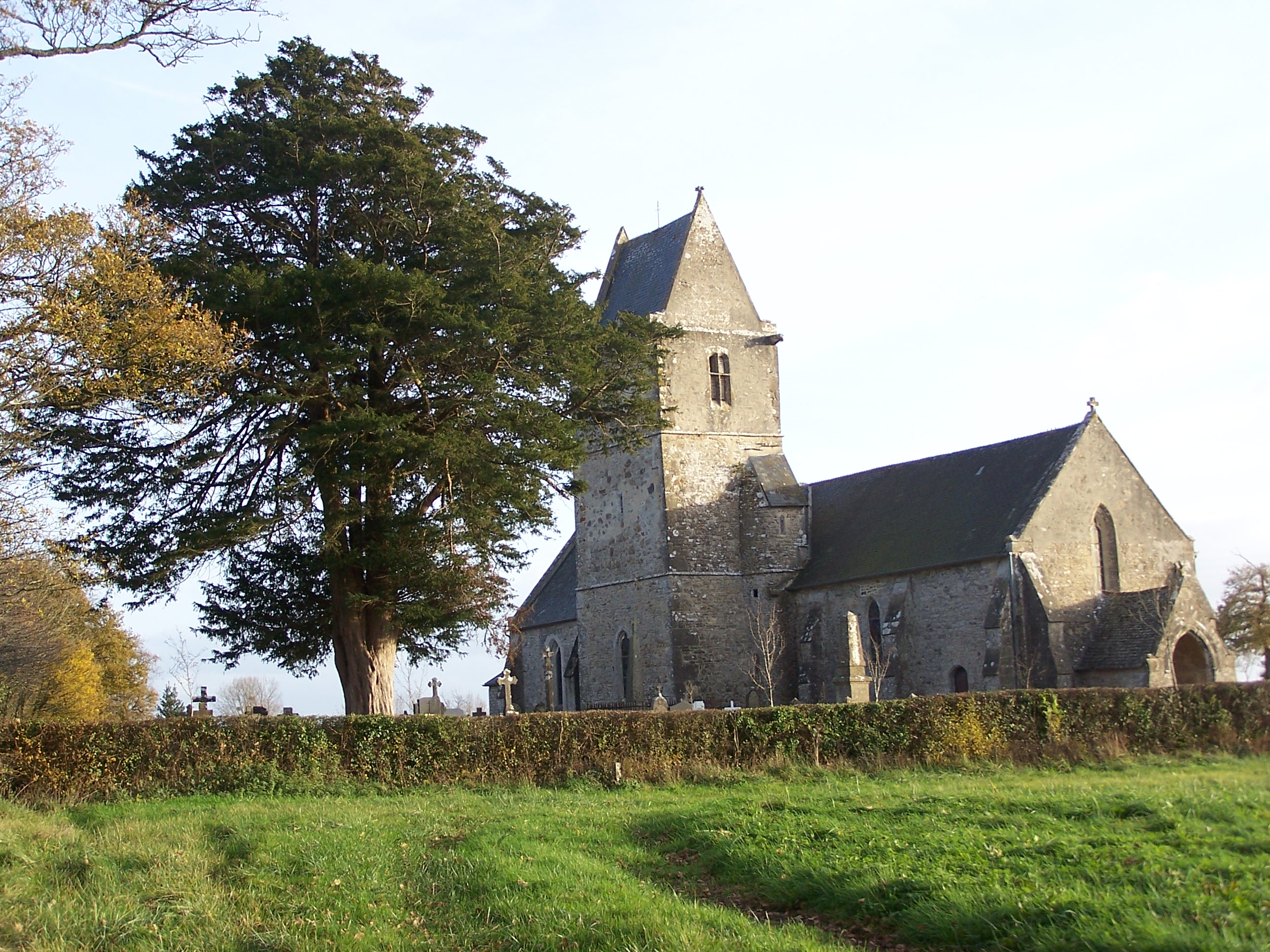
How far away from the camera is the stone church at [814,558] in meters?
29.3

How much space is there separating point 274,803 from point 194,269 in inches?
374

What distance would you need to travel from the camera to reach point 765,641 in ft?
113

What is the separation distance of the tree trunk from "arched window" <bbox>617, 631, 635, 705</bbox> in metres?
13.4

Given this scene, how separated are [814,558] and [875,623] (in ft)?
11.4

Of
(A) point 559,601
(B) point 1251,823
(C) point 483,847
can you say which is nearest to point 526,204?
(C) point 483,847

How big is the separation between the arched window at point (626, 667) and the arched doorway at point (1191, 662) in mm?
14474

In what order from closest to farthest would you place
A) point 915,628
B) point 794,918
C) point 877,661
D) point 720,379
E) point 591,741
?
point 794,918
point 591,741
point 915,628
point 877,661
point 720,379

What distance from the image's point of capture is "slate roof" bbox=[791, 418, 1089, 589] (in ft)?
102

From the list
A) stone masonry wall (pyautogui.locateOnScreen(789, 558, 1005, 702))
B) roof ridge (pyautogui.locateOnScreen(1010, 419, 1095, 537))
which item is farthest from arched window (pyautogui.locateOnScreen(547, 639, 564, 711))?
roof ridge (pyautogui.locateOnScreen(1010, 419, 1095, 537))

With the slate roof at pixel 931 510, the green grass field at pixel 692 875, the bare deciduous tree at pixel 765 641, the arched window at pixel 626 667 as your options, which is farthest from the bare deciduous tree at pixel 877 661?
the green grass field at pixel 692 875

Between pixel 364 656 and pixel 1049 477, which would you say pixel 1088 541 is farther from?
pixel 364 656

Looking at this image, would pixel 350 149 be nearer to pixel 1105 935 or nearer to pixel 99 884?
pixel 99 884

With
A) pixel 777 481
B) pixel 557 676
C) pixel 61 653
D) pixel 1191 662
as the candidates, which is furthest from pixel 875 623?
pixel 61 653

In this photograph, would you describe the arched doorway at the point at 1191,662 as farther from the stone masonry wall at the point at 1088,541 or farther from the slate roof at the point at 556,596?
the slate roof at the point at 556,596
